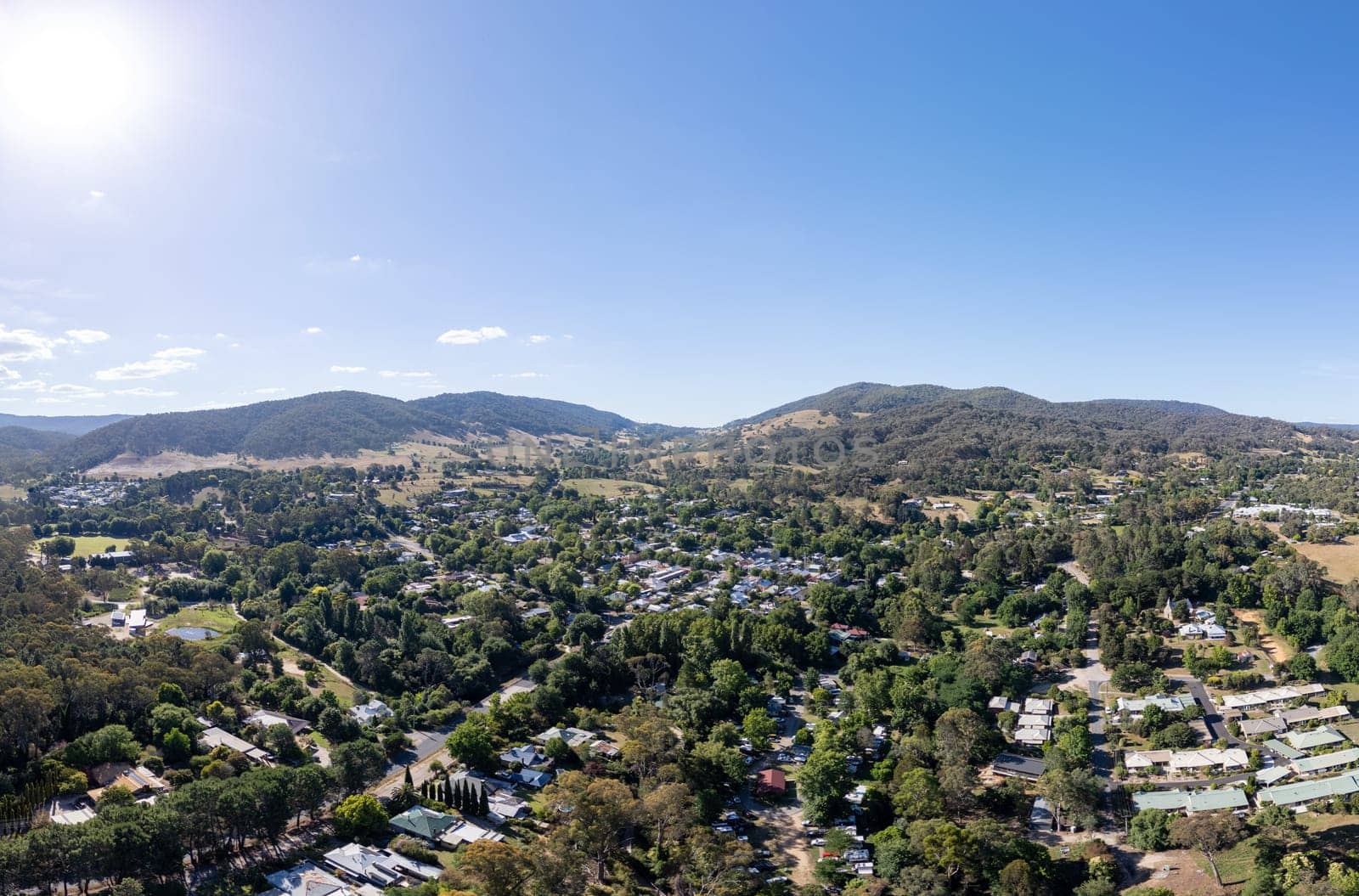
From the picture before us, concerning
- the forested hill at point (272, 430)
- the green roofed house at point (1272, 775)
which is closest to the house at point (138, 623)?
the green roofed house at point (1272, 775)

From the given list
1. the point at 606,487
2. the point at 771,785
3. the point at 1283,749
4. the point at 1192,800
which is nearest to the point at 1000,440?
the point at 606,487

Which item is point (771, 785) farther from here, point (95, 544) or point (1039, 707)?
point (95, 544)

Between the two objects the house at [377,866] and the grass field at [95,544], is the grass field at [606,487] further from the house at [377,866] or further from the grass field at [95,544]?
the house at [377,866]

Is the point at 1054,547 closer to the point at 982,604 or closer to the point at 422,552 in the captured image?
the point at 982,604

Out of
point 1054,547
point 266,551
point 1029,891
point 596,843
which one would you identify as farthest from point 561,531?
point 1029,891


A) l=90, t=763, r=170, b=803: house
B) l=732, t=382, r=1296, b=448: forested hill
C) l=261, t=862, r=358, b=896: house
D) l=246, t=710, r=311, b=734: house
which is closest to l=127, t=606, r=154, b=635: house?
l=246, t=710, r=311, b=734: house
